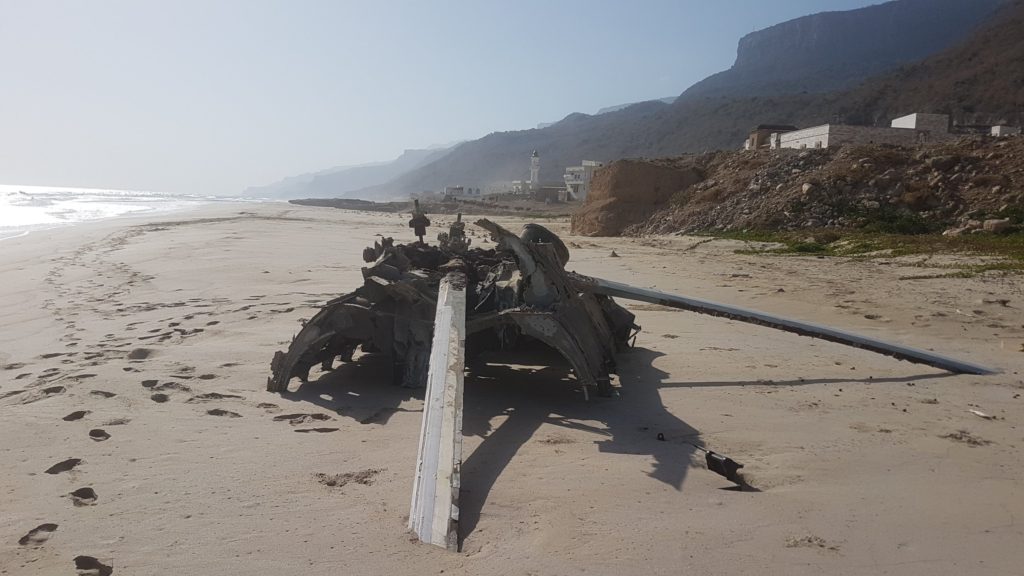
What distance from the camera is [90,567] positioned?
96.5 inches

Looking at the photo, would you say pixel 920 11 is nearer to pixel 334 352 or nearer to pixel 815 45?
pixel 815 45

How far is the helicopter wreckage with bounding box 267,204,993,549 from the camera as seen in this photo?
4.38 meters

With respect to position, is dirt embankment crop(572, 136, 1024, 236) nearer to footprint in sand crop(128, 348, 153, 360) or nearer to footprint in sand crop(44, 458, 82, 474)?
footprint in sand crop(128, 348, 153, 360)

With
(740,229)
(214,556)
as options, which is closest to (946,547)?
(214,556)

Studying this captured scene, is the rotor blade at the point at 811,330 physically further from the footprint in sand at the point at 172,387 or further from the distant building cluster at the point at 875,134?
the distant building cluster at the point at 875,134

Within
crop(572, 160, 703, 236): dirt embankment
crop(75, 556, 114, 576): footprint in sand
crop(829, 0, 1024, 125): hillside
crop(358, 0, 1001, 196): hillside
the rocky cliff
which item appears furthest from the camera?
the rocky cliff

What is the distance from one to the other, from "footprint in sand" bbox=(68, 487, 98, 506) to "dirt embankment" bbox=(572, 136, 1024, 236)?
15.1m

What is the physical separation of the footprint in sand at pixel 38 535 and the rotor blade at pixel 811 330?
13.2 feet

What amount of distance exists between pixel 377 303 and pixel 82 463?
2.20m

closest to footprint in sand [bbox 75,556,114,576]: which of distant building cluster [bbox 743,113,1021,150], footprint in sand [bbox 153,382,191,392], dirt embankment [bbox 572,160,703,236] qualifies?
footprint in sand [bbox 153,382,191,392]

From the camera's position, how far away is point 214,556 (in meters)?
2.53

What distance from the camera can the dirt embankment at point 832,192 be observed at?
15.0 metres

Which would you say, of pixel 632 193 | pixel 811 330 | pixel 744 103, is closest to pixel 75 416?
pixel 811 330

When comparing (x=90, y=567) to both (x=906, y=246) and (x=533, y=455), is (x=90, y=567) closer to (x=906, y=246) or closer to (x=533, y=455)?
(x=533, y=455)
